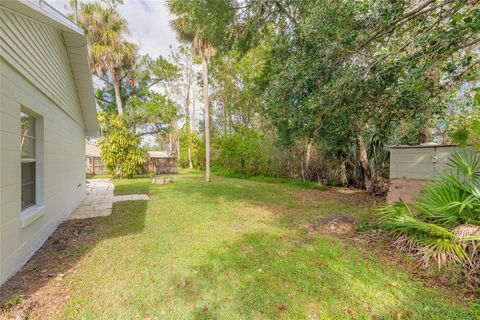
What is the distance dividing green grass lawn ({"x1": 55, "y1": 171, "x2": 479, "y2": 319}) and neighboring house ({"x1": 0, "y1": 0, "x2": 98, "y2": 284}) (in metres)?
0.84

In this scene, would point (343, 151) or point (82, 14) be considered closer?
point (343, 151)

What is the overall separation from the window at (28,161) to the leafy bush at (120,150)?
9818 mm

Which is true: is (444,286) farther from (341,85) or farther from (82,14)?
(82,14)

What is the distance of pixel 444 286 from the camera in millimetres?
2463

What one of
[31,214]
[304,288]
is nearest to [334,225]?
[304,288]

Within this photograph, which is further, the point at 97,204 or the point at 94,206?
the point at 97,204

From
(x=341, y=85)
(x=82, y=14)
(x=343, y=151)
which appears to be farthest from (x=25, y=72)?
(x=82, y=14)

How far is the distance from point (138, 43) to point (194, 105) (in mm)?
9767

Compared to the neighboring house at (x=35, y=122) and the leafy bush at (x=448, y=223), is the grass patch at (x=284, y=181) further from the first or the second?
the neighboring house at (x=35, y=122)

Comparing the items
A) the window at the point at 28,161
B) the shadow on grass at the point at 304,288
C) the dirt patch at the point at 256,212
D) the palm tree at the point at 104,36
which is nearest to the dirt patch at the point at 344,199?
the dirt patch at the point at 256,212

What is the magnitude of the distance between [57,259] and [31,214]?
2.40ft

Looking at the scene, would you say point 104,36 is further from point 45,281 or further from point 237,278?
point 237,278

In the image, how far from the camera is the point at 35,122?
3680 mm

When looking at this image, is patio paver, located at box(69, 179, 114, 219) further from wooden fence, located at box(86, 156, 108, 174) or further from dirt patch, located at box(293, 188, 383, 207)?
wooden fence, located at box(86, 156, 108, 174)
